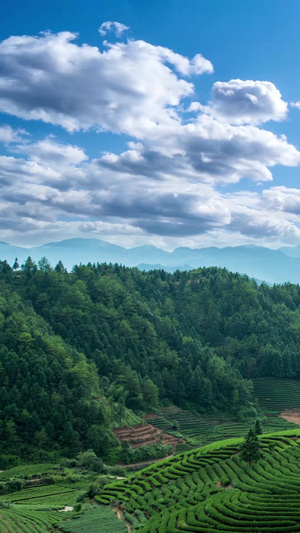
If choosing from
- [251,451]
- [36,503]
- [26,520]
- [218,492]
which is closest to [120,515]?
[26,520]

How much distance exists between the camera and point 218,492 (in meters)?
38.5

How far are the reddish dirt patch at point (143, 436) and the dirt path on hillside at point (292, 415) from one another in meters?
25.5

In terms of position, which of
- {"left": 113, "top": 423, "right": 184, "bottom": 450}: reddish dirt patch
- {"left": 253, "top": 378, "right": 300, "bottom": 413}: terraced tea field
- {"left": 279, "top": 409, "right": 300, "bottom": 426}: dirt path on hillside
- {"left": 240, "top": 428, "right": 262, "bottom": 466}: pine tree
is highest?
{"left": 240, "top": 428, "right": 262, "bottom": 466}: pine tree

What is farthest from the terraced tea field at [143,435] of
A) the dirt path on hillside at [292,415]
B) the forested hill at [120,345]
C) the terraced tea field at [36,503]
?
the dirt path on hillside at [292,415]

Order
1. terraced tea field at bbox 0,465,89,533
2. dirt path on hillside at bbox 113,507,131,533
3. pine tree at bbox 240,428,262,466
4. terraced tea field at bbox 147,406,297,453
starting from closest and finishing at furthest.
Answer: terraced tea field at bbox 0,465,89,533 < dirt path on hillside at bbox 113,507,131,533 < pine tree at bbox 240,428,262,466 < terraced tea field at bbox 147,406,297,453

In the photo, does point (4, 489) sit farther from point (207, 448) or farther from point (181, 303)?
point (181, 303)

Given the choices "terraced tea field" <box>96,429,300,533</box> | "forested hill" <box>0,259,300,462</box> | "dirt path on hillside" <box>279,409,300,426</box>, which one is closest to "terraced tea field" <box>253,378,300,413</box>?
"dirt path on hillside" <box>279,409,300,426</box>

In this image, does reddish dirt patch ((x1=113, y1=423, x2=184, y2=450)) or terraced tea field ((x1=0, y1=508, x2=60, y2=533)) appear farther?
reddish dirt patch ((x1=113, y1=423, x2=184, y2=450))

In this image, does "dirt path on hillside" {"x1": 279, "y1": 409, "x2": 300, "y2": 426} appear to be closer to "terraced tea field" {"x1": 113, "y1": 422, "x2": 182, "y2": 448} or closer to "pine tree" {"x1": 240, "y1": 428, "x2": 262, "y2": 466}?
"terraced tea field" {"x1": 113, "y1": 422, "x2": 182, "y2": 448}

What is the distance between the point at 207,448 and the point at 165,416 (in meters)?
41.2

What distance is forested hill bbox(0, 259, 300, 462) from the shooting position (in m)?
75.0

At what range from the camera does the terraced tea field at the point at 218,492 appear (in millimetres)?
30484

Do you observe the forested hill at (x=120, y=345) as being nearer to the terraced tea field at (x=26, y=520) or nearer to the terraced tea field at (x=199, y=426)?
the terraced tea field at (x=199, y=426)

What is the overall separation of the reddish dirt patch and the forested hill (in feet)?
8.96
